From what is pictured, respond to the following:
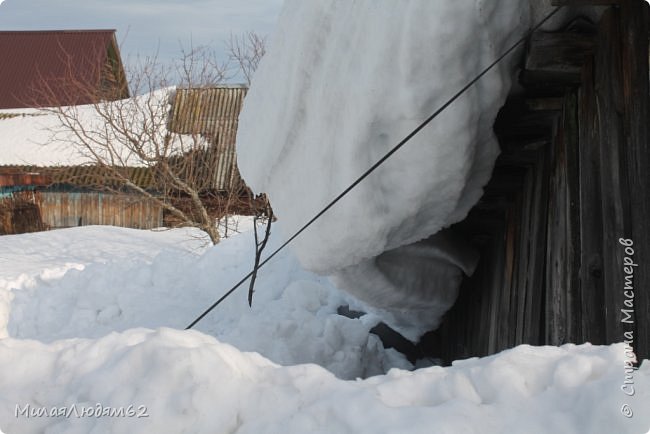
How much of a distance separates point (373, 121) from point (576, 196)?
977 millimetres

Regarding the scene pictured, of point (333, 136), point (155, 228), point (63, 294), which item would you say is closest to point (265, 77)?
point (333, 136)

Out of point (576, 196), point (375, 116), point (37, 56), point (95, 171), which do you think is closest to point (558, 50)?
point (576, 196)

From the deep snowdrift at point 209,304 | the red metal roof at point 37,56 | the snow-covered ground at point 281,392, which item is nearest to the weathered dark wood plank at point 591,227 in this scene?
the snow-covered ground at point 281,392

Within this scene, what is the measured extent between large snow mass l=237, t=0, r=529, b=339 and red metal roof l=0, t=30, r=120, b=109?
16742 millimetres

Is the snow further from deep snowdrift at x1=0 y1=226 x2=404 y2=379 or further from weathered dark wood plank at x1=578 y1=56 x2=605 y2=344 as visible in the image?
weathered dark wood plank at x1=578 y1=56 x2=605 y2=344

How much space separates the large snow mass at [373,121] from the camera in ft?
8.96

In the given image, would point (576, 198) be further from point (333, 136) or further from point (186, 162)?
point (186, 162)

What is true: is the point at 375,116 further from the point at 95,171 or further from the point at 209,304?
the point at 95,171

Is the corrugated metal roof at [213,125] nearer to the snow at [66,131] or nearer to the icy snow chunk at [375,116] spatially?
the snow at [66,131]

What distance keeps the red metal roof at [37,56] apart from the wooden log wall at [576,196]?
56.6 feet

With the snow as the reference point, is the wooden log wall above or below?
below

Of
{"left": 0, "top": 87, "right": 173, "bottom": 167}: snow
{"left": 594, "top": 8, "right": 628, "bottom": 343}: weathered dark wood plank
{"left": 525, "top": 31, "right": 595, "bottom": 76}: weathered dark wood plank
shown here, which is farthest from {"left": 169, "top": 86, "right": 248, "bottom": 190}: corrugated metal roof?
{"left": 594, "top": 8, "right": 628, "bottom": 343}: weathered dark wood plank

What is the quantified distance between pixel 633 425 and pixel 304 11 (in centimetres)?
271

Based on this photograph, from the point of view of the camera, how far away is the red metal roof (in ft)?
63.9
